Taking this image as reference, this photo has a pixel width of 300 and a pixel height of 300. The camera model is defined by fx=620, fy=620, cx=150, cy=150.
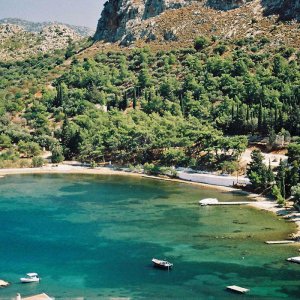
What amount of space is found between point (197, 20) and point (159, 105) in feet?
135

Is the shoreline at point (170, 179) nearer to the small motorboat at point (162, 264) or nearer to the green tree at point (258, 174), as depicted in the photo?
the green tree at point (258, 174)

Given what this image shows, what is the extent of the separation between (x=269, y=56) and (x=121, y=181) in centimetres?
5197

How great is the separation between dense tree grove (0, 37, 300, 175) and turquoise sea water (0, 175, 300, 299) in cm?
Answer: 1422

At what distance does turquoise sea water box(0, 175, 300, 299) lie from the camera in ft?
146

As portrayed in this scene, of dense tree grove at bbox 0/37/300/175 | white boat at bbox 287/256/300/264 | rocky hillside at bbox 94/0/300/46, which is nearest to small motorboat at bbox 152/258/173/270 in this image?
white boat at bbox 287/256/300/264

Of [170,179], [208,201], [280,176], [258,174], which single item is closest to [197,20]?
[170,179]

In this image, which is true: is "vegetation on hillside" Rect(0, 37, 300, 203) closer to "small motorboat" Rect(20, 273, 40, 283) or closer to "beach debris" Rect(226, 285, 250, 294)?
"beach debris" Rect(226, 285, 250, 294)

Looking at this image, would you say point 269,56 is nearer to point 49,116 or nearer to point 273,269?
point 49,116

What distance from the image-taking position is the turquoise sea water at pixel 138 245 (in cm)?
4444

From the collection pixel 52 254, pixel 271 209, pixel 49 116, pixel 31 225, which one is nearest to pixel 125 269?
pixel 52 254

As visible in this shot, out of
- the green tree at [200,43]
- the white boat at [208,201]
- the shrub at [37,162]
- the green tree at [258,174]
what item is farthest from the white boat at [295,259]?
the green tree at [200,43]

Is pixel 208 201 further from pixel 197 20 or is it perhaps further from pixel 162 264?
pixel 197 20

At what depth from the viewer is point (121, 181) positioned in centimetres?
8850

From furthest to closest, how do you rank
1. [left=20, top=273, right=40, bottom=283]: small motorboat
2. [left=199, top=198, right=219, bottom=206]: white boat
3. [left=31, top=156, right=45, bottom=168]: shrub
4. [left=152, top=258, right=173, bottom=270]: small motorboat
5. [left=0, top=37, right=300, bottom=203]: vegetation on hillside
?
[left=31, top=156, right=45, bottom=168]: shrub, [left=0, top=37, right=300, bottom=203]: vegetation on hillside, [left=199, top=198, right=219, bottom=206]: white boat, [left=152, top=258, right=173, bottom=270]: small motorboat, [left=20, top=273, right=40, bottom=283]: small motorboat
